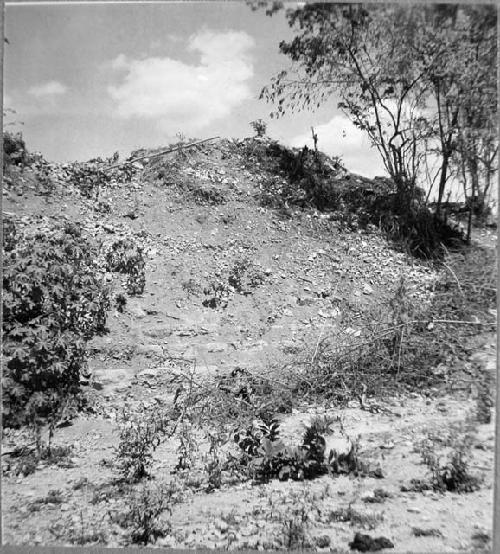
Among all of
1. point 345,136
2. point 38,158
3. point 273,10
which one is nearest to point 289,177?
point 345,136

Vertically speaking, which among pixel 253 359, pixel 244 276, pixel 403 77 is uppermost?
pixel 403 77

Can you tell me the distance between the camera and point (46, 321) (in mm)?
2391

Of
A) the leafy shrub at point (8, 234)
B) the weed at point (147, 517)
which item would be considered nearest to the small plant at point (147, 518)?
the weed at point (147, 517)

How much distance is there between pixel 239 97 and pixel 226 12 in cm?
39

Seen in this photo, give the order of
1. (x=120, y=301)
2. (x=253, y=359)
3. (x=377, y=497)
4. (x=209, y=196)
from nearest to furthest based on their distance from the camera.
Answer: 1. (x=377, y=497)
2. (x=253, y=359)
3. (x=120, y=301)
4. (x=209, y=196)

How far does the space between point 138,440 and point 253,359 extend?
699mm

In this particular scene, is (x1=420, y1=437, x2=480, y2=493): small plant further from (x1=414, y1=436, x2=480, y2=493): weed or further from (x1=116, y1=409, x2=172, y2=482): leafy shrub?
(x1=116, y1=409, x2=172, y2=482): leafy shrub

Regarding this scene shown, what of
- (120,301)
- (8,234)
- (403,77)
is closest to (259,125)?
(403,77)

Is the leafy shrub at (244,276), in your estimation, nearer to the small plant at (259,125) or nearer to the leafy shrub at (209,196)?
the leafy shrub at (209,196)

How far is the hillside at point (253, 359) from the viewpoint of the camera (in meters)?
2.06

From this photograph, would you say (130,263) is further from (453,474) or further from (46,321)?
(453,474)

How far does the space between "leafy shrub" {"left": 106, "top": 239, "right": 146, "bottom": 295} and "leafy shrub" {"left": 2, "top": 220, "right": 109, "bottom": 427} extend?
5.8 inches

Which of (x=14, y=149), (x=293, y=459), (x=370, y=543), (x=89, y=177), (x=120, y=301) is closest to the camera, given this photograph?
(x=370, y=543)

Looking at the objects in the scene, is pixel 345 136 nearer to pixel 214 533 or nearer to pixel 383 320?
pixel 383 320
